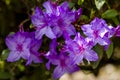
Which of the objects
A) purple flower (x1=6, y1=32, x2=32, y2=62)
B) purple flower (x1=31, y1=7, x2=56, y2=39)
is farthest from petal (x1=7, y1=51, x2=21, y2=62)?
purple flower (x1=31, y1=7, x2=56, y2=39)

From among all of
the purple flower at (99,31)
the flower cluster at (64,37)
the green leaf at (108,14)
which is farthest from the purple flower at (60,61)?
the green leaf at (108,14)

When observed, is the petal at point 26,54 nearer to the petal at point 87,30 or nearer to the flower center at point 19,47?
the flower center at point 19,47

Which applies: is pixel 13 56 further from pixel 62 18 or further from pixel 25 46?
pixel 62 18

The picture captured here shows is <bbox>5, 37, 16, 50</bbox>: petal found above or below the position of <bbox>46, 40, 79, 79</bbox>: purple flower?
above

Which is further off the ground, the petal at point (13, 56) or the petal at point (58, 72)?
the petal at point (13, 56)

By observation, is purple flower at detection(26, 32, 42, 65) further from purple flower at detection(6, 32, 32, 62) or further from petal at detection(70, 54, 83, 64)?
petal at detection(70, 54, 83, 64)

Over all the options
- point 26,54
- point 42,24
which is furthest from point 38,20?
point 26,54
